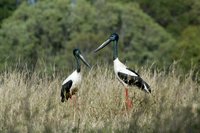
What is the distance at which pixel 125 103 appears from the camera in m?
10.9

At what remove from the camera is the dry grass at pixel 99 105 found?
7945mm

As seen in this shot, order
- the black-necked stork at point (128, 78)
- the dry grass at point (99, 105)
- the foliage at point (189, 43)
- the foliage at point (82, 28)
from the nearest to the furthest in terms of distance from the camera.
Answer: the dry grass at point (99, 105) → the black-necked stork at point (128, 78) → the foliage at point (189, 43) → the foliage at point (82, 28)

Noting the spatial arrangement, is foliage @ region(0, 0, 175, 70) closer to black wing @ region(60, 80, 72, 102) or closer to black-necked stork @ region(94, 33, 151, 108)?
black-necked stork @ region(94, 33, 151, 108)

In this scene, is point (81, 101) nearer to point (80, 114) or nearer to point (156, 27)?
point (80, 114)

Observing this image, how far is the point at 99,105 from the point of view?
35.5 ft

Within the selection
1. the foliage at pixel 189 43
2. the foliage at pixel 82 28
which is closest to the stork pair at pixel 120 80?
the foliage at pixel 189 43

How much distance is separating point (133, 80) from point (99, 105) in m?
0.75

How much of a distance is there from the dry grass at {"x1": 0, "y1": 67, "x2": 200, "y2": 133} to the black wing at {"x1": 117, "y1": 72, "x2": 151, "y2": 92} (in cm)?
14

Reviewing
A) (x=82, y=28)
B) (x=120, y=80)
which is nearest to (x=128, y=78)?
(x=120, y=80)

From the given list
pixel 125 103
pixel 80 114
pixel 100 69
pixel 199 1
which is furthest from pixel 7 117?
pixel 199 1

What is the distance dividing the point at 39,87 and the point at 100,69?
4.02 feet

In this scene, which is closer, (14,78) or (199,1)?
(14,78)

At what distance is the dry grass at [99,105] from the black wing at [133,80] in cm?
14

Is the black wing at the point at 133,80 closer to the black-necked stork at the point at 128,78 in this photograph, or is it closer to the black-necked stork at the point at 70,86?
the black-necked stork at the point at 128,78
